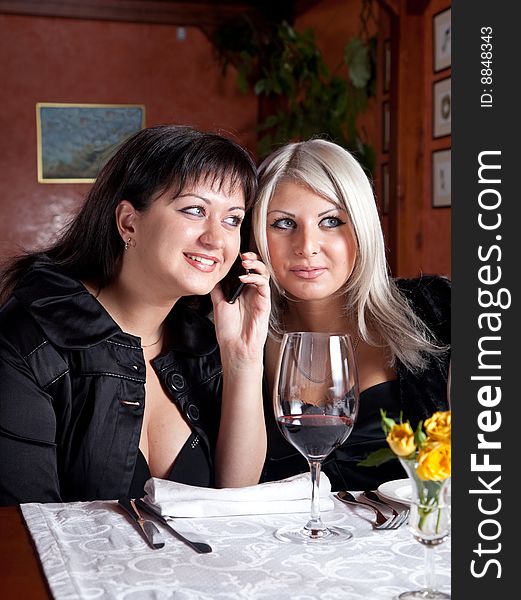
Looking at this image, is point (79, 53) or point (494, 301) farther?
point (79, 53)

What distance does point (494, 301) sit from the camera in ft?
2.55

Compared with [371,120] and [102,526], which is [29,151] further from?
[102,526]

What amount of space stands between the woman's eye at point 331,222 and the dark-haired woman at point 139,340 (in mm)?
211

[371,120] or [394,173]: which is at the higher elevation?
[371,120]

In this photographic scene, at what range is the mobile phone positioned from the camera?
1.96m

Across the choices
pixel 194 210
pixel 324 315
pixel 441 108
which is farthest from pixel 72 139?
pixel 194 210

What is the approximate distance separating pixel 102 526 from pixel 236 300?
0.84m

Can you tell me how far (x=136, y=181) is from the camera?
1899 millimetres

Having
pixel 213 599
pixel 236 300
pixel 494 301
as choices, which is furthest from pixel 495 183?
pixel 236 300

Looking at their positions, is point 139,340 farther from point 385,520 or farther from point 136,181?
point 385,520

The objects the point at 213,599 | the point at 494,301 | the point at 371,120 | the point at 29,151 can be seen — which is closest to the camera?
the point at 494,301

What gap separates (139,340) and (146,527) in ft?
2.34

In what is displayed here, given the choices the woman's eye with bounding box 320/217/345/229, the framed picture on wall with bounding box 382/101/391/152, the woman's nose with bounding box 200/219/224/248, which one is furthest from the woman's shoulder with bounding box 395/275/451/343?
the framed picture on wall with bounding box 382/101/391/152

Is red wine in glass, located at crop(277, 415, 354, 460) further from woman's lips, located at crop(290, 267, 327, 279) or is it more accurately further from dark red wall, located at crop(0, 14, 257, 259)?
dark red wall, located at crop(0, 14, 257, 259)
